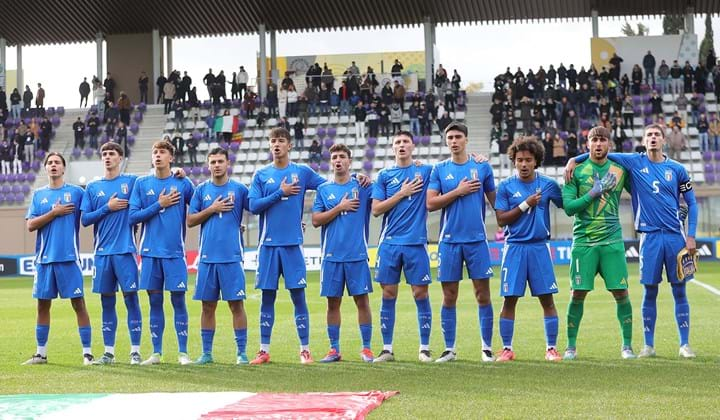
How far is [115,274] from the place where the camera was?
428 inches

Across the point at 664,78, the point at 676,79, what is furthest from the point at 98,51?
the point at 676,79

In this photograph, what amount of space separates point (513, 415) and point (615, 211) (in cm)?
369

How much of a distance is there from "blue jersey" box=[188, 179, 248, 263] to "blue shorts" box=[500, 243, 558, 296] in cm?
261

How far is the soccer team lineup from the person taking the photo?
404 inches

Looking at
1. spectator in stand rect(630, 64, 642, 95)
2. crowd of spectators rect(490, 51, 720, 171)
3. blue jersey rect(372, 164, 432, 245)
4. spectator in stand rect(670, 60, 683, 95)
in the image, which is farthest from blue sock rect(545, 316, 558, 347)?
spectator in stand rect(670, 60, 683, 95)

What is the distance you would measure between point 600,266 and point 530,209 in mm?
834

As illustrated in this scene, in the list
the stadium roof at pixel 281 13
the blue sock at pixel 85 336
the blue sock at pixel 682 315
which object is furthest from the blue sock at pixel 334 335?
the stadium roof at pixel 281 13

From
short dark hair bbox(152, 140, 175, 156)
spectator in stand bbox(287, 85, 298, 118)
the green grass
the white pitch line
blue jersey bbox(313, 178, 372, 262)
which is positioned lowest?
the green grass

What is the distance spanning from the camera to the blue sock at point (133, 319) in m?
10.9

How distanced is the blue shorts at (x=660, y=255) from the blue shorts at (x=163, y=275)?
438 cm

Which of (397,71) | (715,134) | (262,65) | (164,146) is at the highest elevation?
(262,65)

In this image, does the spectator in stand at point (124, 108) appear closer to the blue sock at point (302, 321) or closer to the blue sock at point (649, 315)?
the blue sock at point (302, 321)

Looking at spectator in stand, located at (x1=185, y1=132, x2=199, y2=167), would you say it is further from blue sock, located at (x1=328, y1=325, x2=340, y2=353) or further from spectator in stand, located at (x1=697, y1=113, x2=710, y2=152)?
blue sock, located at (x1=328, y1=325, x2=340, y2=353)

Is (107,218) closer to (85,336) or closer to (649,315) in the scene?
(85,336)
